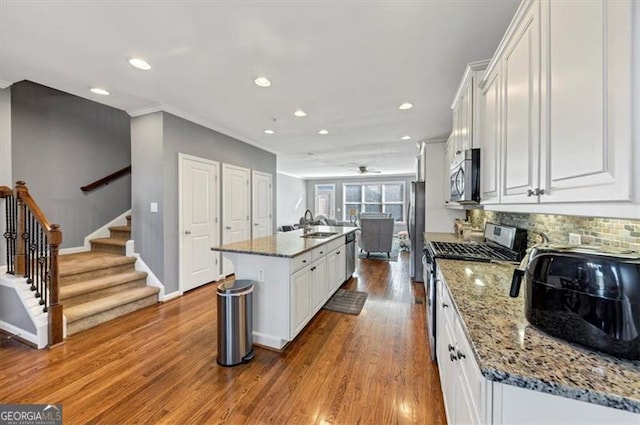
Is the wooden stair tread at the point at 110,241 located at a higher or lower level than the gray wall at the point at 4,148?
lower

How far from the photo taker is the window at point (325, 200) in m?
11.7

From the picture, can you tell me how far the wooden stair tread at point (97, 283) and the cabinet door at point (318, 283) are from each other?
2404mm

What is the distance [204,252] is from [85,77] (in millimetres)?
2536

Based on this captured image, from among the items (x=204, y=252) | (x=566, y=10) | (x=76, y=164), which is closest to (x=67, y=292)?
(x=204, y=252)

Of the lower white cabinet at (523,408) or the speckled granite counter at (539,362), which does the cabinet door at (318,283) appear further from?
the lower white cabinet at (523,408)

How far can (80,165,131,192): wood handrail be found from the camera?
13.5 feet

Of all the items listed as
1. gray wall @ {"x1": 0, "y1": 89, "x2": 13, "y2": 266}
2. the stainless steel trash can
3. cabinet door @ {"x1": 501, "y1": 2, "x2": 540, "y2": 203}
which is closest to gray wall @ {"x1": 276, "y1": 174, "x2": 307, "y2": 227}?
gray wall @ {"x1": 0, "y1": 89, "x2": 13, "y2": 266}

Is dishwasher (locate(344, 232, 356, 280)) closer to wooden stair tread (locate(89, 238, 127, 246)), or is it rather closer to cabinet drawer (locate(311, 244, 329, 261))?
cabinet drawer (locate(311, 244, 329, 261))

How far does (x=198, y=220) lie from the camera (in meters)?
4.03

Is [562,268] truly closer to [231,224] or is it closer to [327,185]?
[231,224]

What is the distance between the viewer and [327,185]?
464 inches

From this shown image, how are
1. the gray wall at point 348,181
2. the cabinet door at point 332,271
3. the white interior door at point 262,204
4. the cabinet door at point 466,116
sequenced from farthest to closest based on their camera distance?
the gray wall at point 348,181, the white interior door at point 262,204, the cabinet door at point 332,271, the cabinet door at point 466,116

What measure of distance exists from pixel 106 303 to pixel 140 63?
2.56 meters

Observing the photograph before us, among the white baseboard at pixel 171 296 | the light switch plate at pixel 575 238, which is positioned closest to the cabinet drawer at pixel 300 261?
the light switch plate at pixel 575 238
